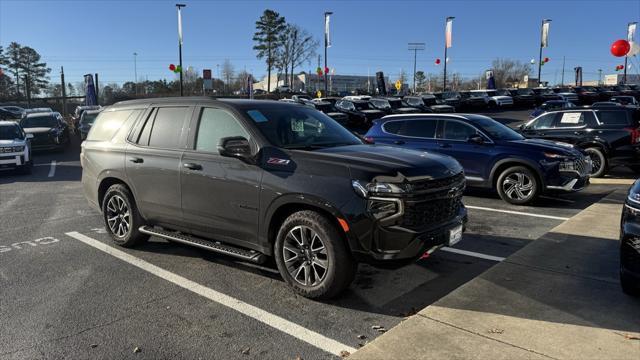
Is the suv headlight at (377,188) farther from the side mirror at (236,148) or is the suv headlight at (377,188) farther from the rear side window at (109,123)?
the rear side window at (109,123)

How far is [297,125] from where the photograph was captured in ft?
17.0

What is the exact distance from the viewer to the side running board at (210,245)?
4715 millimetres

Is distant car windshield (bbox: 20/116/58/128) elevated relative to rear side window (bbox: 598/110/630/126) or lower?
lower

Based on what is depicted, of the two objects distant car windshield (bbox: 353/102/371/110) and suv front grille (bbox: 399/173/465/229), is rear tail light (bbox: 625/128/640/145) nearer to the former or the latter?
suv front grille (bbox: 399/173/465/229)

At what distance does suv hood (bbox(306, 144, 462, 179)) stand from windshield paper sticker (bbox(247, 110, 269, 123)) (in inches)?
29.3

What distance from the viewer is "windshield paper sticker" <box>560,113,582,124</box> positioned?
475 inches

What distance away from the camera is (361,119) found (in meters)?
27.0

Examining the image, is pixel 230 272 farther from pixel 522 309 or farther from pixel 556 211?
pixel 556 211

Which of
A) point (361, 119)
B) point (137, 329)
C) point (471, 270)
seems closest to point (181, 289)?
point (137, 329)

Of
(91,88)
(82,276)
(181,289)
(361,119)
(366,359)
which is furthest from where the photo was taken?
(91,88)

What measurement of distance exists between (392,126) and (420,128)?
70 centimetres

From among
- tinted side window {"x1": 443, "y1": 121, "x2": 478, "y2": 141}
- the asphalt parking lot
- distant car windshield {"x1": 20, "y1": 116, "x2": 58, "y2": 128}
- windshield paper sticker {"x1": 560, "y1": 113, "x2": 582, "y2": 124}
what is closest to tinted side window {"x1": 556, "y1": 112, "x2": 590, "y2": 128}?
windshield paper sticker {"x1": 560, "y1": 113, "x2": 582, "y2": 124}

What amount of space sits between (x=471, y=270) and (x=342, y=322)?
1934 mm

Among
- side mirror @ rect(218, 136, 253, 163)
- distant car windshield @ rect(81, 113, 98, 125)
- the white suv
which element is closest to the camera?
side mirror @ rect(218, 136, 253, 163)
